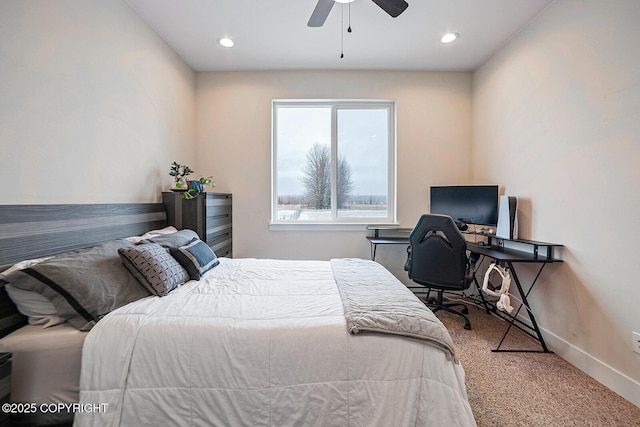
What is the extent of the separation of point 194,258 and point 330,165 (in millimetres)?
2135

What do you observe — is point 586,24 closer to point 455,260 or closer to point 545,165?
point 545,165

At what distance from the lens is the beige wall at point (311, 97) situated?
3.31 metres

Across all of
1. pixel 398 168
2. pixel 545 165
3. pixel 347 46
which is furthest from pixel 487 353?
pixel 347 46

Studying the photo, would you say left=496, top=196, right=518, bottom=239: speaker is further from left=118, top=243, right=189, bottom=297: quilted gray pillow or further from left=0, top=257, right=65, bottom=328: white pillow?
left=0, top=257, right=65, bottom=328: white pillow

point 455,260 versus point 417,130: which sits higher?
point 417,130

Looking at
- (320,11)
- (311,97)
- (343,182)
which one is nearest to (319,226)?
(343,182)

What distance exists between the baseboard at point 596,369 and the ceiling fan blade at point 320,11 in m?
3.20

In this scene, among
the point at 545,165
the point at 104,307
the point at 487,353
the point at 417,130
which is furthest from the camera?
the point at 417,130

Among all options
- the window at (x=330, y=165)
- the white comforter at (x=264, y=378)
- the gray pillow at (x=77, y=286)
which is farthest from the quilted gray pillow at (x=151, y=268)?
the window at (x=330, y=165)

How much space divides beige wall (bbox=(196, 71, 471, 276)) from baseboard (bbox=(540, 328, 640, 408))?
5.34 ft

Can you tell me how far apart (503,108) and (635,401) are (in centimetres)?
261

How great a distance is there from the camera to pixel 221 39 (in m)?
2.66

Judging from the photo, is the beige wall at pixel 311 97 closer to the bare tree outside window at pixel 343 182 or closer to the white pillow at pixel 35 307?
the bare tree outside window at pixel 343 182

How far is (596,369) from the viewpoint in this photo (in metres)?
1.81
